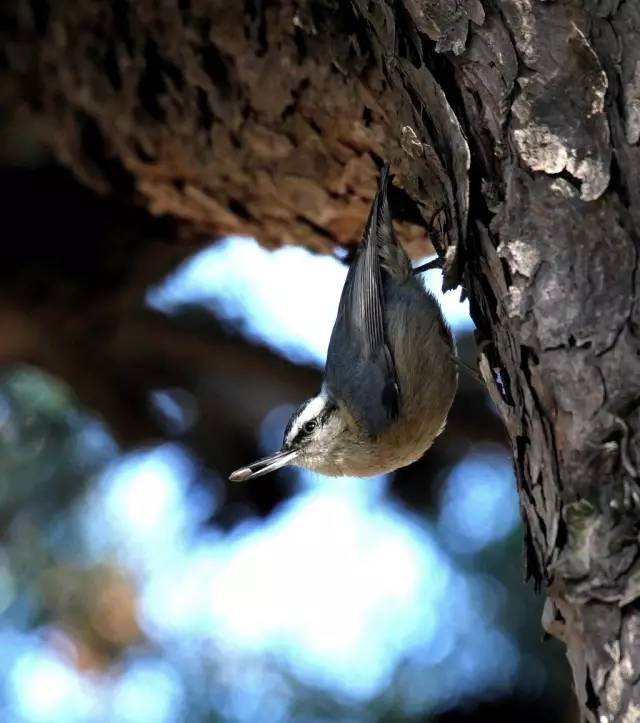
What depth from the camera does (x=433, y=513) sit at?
2732 millimetres

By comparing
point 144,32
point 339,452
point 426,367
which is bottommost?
point 339,452

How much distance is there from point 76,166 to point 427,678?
135 cm

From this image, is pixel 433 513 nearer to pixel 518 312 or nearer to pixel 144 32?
pixel 144 32

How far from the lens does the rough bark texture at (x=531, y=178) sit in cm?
104

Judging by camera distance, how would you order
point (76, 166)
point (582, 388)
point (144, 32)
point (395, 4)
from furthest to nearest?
point (76, 166) → point (144, 32) → point (395, 4) → point (582, 388)

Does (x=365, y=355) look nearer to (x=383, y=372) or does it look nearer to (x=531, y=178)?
(x=383, y=372)

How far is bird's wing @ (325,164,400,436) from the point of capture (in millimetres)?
2061

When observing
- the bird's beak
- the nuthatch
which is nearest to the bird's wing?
the nuthatch

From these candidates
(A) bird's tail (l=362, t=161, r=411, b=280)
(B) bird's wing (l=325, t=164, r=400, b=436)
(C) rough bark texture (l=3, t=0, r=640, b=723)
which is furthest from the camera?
(B) bird's wing (l=325, t=164, r=400, b=436)

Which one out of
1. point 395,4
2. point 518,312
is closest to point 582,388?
point 518,312

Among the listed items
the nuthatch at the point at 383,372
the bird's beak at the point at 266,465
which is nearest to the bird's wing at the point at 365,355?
the nuthatch at the point at 383,372

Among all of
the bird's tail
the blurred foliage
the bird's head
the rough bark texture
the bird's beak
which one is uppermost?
the rough bark texture

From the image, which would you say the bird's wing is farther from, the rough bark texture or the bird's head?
the rough bark texture

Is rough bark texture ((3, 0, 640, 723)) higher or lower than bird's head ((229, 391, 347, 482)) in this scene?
higher
